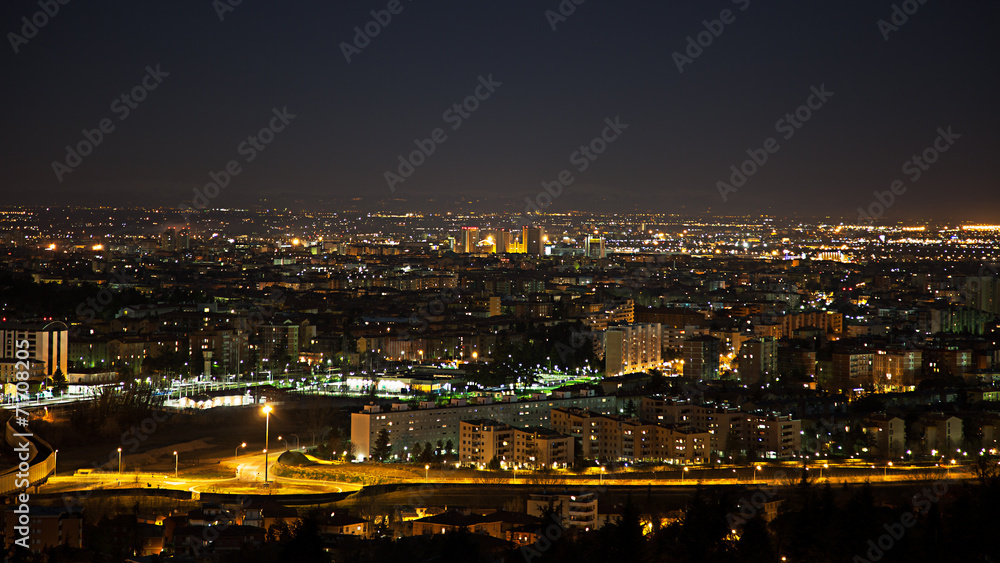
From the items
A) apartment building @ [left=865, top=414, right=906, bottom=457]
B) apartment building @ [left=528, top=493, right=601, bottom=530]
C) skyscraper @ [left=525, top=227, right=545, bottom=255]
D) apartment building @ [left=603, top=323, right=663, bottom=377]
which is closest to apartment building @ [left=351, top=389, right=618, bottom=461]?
apartment building @ [left=528, top=493, right=601, bottom=530]

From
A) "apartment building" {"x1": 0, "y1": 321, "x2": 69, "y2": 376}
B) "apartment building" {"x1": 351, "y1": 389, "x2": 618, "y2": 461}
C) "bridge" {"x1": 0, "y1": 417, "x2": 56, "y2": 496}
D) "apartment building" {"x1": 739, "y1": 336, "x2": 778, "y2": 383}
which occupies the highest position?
"apartment building" {"x1": 0, "y1": 321, "x2": 69, "y2": 376}

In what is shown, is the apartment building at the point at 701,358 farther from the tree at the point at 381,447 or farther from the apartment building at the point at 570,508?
the apartment building at the point at 570,508

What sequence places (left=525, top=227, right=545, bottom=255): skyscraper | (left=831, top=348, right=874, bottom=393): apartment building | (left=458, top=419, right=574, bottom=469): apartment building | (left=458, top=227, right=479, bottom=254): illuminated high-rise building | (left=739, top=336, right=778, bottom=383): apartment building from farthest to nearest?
1. (left=458, top=227, right=479, bottom=254): illuminated high-rise building
2. (left=525, top=227, right=545, bottom=255): skyscraper
3. (left=739, top=336, right=778, bottom=383): apartment building
4. (left=831, top=348, right=874, bottom=393): apartment building
5. (left=458, top=419, right=574, bottom=469): apartment building

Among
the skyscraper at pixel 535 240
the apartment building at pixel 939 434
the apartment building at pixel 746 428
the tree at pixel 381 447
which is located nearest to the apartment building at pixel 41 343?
the tree at pixel 381 447

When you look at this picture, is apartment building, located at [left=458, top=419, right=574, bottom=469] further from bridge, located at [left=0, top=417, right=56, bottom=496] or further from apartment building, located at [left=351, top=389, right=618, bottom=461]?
bridge, located at [left=0, top=417, right=56, bottom=496]

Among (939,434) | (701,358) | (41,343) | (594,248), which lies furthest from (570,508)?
(594,248)

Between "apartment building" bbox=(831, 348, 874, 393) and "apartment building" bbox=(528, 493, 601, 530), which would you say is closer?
"apartment building" bbox=(528, 493, 601, 530)
